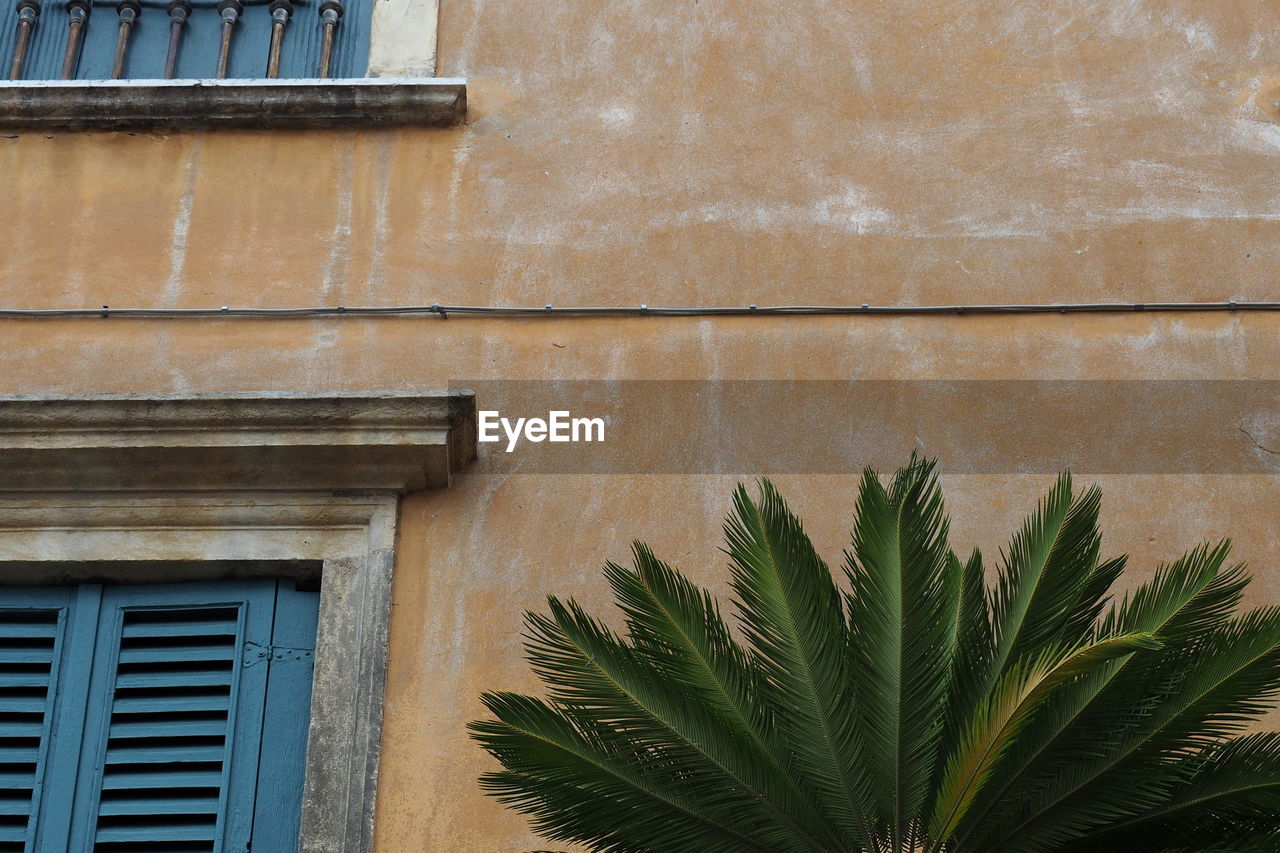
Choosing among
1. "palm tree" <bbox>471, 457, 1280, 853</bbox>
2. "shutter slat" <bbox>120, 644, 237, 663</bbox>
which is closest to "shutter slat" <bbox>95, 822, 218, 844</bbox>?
"shutter slat" <bbox>120, 644, 237, 663</bbox>

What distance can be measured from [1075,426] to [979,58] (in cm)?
164

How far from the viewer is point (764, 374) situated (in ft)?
22.4

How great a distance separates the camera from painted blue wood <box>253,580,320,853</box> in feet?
19.8

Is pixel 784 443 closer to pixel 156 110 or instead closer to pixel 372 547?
pixel 372 547

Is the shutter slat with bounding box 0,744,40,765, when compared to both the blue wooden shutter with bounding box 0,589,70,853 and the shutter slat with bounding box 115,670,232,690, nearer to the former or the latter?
the blue wooden shutter with bounding box 0,589,70,853

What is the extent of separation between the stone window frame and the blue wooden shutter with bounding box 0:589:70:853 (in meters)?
0.10

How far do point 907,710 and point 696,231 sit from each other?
9.35ft

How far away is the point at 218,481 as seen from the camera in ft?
21.4

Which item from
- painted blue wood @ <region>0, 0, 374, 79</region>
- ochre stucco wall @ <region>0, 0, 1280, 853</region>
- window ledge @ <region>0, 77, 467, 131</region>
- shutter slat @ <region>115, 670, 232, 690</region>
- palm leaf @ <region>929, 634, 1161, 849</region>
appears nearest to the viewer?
palm leaf @ <region>929, 634, 1161, 849</region>

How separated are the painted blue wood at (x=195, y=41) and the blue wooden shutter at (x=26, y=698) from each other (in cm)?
223

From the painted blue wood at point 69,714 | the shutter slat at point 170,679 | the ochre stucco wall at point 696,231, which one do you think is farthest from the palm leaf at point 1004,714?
the painted blue wood at point 69,714

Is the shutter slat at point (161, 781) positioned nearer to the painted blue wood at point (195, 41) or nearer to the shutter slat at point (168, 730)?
the shutter slat at point (168, 730)

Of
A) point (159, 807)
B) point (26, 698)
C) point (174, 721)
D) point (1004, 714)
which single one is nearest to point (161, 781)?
point (159, 807)

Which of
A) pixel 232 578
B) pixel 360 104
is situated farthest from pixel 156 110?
pixel 232 578
